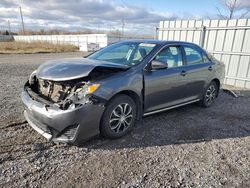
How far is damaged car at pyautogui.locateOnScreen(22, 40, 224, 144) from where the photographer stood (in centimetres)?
289

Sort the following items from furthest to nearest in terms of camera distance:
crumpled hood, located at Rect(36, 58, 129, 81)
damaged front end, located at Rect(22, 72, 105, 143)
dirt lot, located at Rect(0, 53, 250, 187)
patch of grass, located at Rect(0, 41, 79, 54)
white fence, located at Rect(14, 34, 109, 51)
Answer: white fence, located at Rect(14, 34, 109, 51) < patch of grass, located at Rect(0, 41, 79, 54) < crumpled hood, located at Rect(36, 58, 129, 81) < damaged front end, located at Rect(22, 72, 105, 143) < dirt lot, located at Rect(0, 53, 250, 187)

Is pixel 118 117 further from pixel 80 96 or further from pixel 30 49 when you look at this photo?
pixel 30 49

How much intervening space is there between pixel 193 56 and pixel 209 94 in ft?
3.90

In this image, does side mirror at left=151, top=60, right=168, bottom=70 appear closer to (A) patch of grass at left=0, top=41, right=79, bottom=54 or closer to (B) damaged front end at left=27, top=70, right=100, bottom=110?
(B) damaged front end at left=27, top=70, right=100, bottom=110

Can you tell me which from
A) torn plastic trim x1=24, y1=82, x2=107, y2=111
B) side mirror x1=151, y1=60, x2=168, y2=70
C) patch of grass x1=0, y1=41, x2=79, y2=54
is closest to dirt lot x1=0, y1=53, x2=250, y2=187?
torn plastic trim x1=24, y1=82, x2=107, y2=111

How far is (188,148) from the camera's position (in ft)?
10.9

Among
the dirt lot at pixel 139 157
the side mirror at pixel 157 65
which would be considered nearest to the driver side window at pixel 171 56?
the side mirror at pixel 157 65

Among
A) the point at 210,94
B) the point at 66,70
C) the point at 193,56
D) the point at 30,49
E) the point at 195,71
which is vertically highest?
the point at 193,56

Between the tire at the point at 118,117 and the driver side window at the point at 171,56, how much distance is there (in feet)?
3.41

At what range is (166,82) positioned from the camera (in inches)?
154

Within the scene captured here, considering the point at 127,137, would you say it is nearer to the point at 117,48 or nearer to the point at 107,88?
the point at 107,88

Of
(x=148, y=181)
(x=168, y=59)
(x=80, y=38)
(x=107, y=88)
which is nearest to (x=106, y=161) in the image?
(x=148, y=181)

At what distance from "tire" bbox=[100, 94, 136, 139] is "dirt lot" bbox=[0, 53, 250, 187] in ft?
0.48

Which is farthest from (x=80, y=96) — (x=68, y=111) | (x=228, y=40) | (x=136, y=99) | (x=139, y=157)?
(x=228, y=40)
